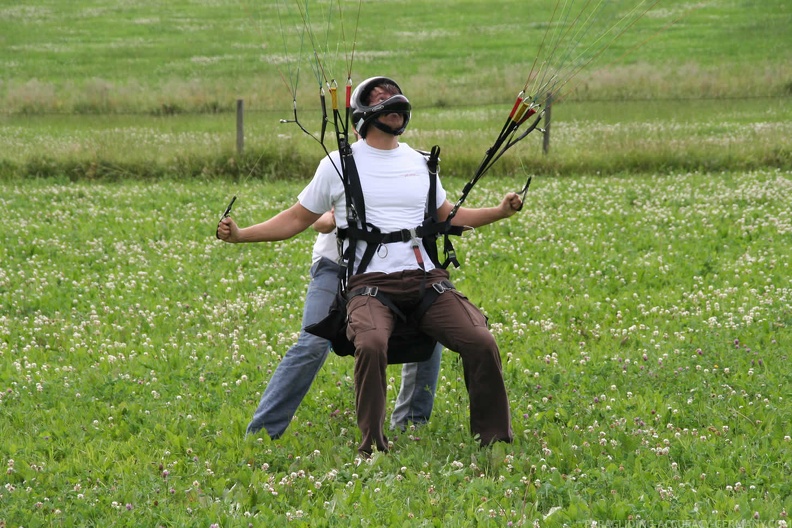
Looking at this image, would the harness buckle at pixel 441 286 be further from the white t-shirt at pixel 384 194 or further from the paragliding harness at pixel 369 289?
the white t-shirt at pixel 384 194

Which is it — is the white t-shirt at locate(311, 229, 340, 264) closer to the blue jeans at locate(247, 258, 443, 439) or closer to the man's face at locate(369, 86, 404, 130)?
the blue jeans at locate(247, 258, 443, 439)

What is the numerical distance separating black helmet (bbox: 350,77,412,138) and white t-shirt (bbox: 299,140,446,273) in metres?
0.16

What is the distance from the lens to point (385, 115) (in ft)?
23.0

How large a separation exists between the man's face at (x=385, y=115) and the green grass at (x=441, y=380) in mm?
2230

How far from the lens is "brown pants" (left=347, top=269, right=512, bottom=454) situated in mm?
6465

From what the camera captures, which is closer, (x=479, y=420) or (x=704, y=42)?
(x=479, y=420)

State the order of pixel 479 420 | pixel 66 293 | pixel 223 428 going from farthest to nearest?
1. pixel 66 293
2. pixel 223 428
3. pixel 479 420

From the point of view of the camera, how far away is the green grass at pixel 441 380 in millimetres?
5914

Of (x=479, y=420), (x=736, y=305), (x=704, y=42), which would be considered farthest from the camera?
(x=704, y=42)

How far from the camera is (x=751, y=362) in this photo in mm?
8531

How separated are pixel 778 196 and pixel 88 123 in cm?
2058

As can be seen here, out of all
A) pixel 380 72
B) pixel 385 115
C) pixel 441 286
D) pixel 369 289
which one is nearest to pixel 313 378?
pixel 369 289

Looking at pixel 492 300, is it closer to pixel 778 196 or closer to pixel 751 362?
pixel 751 362

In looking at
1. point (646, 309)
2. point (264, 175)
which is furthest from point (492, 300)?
point (264, 175)
